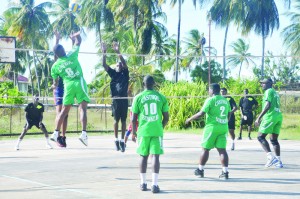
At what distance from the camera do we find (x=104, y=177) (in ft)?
36.1

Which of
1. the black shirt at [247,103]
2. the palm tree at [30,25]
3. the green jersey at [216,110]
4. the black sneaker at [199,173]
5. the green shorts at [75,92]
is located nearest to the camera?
the green jersey at [216,110]

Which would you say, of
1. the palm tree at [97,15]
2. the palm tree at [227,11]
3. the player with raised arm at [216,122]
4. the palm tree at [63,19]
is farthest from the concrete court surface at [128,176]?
the palm tree at [63,19]

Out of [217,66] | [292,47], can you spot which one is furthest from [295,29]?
[217,66]

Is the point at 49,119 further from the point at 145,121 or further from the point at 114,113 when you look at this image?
the point at 145,121

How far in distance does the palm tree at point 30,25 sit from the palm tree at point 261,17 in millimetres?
22792

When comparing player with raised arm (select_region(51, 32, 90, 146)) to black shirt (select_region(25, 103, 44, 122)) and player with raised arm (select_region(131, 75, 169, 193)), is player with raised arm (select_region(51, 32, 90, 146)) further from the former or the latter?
black shirt (select_region(25, 103, 44, 122))

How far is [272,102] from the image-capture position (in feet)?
41.3

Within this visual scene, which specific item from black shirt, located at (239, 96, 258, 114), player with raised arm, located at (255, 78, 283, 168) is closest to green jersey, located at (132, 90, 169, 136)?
player with raised arm, located at (255, 78, 283, 168)

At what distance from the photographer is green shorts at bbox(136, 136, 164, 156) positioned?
9438 millimetres

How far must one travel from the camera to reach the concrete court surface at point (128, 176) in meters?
9.12

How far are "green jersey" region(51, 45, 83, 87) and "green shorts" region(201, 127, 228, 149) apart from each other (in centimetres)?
278

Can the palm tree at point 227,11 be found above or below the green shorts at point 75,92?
above

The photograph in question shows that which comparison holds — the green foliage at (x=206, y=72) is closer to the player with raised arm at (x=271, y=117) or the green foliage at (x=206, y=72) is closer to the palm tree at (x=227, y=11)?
the palm tree at (x=227, y=11)

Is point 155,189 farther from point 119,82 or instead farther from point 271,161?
point 271,161
